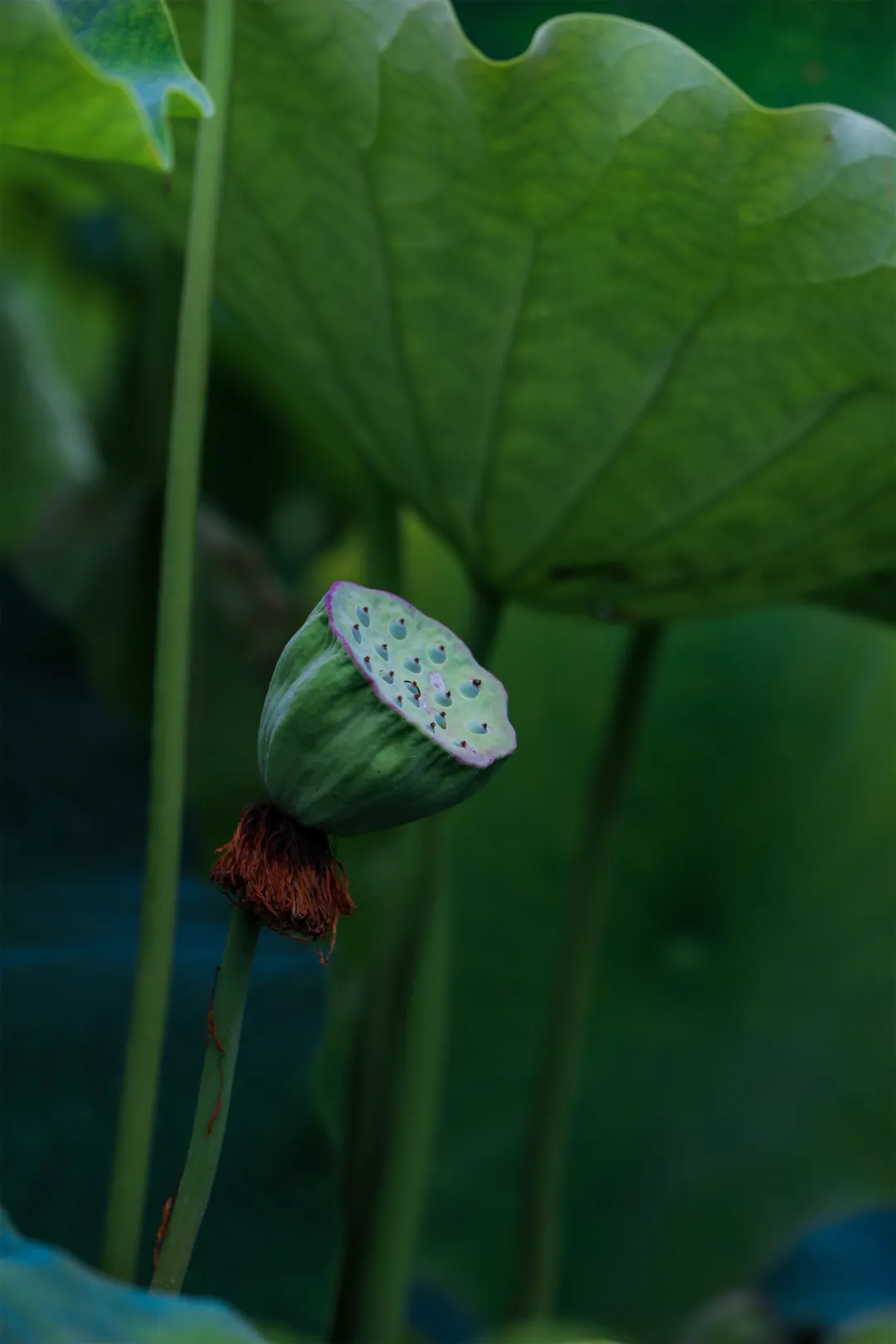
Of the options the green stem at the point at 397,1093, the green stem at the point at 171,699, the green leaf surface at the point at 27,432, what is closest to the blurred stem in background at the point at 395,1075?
the green stem at the point at 397,1093

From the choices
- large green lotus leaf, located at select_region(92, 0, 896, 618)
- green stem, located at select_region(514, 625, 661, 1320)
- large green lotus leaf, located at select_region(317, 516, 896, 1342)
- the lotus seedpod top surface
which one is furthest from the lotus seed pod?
large green lotus leaf, located at select_region(317, 516, 896, 1342)

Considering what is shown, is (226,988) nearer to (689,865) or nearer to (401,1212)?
(401,1212)

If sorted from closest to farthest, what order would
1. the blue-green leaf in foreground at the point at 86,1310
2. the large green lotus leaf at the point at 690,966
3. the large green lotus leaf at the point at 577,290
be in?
the blue-green leaf in foreground at the point at 86,1310 → the large green lotus leaf at the point at 577,290 → the large green lotus leaf at the point at 690,966

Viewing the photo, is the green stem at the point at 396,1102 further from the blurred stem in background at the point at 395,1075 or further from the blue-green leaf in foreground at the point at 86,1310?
the blue-green leaf in foreground at the point at 86,1310

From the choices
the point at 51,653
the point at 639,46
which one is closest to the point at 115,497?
the point at 51,653

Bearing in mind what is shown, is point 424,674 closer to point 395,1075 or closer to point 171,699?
point 171,699

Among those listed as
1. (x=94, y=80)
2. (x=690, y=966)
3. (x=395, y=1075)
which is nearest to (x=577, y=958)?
(x=395, y=1075)
